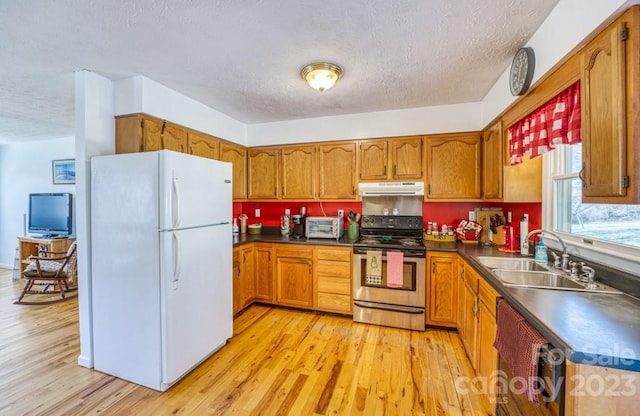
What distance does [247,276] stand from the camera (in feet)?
10.9

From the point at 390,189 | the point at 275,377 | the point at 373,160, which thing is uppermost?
the point at 373,160

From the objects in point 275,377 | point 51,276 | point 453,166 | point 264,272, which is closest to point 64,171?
point 51,276

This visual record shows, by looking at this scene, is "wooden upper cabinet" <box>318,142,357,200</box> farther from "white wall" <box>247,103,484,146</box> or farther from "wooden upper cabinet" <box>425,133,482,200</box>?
"wooden upper cabinet" <box>425,133,482,200</box>

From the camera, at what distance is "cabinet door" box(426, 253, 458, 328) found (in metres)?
2.79

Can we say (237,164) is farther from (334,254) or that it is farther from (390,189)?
(390,189)

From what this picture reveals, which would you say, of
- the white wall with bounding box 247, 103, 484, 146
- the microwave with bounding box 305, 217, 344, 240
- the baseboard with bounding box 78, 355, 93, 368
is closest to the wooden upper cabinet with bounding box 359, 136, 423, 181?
the white wall with bounding box 247, 103, 484, 146

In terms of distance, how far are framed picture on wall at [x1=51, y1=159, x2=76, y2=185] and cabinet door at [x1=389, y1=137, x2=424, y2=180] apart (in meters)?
5.37

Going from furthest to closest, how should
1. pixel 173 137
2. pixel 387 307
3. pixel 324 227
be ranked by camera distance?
pixel 324 227, pixel 387 307, pixel 173 137

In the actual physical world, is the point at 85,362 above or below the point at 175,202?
below

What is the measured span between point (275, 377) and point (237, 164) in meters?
2.54

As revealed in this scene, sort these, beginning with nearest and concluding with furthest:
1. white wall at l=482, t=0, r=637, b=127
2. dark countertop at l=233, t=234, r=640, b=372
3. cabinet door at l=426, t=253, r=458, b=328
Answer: dark countertop at l=233, t=234, r=640, b=372 → white wall at l=482, t=0, r=637, b=127 → cabinet door at l=426, t=253, r=458, b=328

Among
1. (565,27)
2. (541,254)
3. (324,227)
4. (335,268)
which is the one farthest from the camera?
(324,227)

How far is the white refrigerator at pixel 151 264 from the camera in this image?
1.96m

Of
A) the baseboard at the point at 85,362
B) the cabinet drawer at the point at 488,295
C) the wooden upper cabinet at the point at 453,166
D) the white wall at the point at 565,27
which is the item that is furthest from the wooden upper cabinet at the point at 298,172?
the baseboard at the point at 85,362
